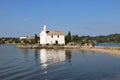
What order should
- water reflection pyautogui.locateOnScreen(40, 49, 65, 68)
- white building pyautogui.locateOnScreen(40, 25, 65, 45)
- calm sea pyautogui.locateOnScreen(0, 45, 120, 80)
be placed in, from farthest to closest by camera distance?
1. white building pyautogui.locateOnScreen(40, 25, 65, 45)
2. water reflection pyautogui.locateOnScreen(40, 49, 65, 68)
3. calm sea pyautogui.locateOnScreen(0, 45, 120, 80)

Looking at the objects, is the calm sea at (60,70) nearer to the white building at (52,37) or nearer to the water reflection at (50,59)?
the water reflection at (50,59)

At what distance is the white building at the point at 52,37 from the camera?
4483 inches

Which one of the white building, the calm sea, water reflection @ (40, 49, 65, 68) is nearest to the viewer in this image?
the calm sea

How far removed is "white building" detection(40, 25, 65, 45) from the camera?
11388 cm

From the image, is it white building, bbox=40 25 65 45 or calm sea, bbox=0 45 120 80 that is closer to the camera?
calm sea, bbox=0 45 120 80

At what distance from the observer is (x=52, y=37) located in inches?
4508

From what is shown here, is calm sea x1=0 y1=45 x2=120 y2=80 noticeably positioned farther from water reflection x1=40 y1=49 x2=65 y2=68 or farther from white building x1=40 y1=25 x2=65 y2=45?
white building x1=40 y1=25 x2=65 y2=45

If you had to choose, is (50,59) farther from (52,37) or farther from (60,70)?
(52,37)

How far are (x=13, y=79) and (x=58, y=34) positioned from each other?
88663mm

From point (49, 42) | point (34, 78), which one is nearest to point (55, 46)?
point (49, 42)

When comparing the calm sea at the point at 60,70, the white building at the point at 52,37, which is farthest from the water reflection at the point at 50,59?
the white building at the point at 52,37

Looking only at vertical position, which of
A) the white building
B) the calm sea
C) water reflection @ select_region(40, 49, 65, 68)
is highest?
the white building

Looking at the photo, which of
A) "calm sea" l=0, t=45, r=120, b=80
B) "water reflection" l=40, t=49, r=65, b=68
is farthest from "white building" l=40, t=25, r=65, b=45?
"calm sea" l=0, t=45, r=120, b=80

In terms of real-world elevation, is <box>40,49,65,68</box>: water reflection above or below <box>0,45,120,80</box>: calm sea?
above
